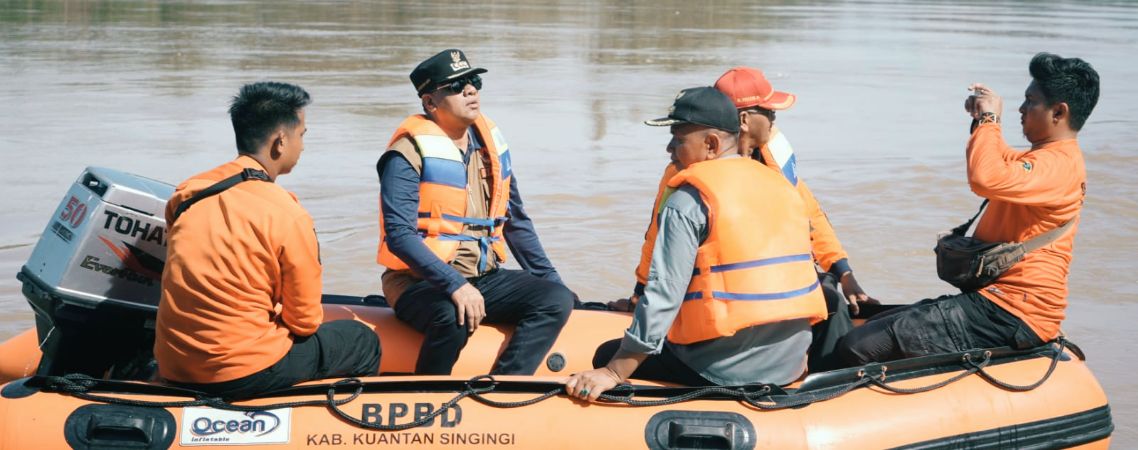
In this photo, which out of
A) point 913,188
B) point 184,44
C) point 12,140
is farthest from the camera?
point 184,44

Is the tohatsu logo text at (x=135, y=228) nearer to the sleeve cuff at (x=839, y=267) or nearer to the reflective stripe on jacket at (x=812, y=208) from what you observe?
the reflective stripe on jacket at (x=812, y=208)

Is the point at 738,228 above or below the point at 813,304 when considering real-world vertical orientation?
above

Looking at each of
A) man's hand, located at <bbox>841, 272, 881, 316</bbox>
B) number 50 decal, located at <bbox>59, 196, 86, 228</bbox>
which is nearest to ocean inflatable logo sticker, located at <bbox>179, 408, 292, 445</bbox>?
number 50 decal, located at <bbox>59, 196, 86, 228</bbox>

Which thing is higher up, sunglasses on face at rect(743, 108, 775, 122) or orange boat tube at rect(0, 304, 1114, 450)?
sunglasses on face at rect(743, 108, 775, 122)

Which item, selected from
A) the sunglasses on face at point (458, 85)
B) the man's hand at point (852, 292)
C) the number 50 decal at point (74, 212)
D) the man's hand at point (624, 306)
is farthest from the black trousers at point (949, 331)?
the number 50 decal at point (74, 212)

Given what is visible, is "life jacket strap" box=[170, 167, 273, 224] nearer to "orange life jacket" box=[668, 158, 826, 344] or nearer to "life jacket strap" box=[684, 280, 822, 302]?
"orange life jacket" box=[668, 158, 826, 344]

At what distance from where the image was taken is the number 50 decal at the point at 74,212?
3.58 meters

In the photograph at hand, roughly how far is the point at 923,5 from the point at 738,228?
39.5 m

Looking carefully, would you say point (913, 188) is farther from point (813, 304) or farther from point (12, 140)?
point (12, 140)

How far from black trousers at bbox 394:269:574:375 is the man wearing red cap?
0.39 meters

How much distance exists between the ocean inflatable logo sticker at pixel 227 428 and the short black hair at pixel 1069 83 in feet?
8.85

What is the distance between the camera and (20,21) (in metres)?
22.5

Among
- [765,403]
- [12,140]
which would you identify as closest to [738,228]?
[765,403]

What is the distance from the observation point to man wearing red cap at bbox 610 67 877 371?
404cm
